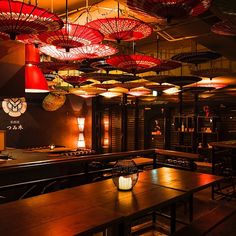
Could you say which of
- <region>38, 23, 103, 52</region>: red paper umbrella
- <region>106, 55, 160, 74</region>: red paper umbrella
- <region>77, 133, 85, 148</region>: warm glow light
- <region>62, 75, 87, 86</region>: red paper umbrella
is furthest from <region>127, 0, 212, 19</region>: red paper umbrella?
<region>77, 133, 85, 148</region>: warm glow light

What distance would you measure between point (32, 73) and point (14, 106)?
6.43 meters

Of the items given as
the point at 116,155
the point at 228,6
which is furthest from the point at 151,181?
the point at 228,6

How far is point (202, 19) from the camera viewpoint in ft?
11.9

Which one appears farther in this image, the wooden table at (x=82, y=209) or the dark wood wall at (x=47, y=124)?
the dark wood wall at (x=47, y=124)

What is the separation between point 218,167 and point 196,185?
13.7 feet

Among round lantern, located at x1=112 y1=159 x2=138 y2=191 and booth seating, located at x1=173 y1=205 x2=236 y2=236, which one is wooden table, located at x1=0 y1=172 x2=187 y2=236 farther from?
booth seating, located at x1=173 y1=205 x2=236 y2=236

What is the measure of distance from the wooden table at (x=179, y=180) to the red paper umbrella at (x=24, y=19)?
1.93m

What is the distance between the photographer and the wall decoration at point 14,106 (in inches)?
381

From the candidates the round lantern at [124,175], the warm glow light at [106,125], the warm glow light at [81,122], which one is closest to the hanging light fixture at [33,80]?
the round lantern at [124,175]

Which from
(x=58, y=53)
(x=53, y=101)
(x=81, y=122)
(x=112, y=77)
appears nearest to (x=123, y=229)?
(x=58, y=53)

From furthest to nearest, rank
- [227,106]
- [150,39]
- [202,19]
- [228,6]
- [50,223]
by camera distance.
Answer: [227,106]
[150,39]
[202,19]
[228,6]
[50,223]

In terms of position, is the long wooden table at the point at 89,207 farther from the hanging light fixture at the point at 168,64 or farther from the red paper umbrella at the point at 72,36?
the hanging light fixture at the point at 168,64

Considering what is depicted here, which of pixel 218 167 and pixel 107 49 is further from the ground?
pixel 107 49

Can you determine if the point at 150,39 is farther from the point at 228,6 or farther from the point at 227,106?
the point at 227,106
